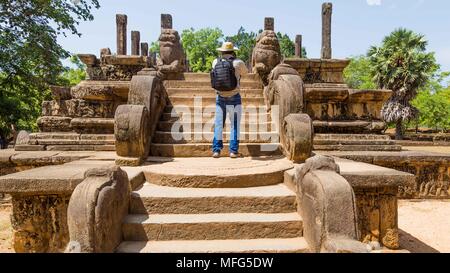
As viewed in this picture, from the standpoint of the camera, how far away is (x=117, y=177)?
2689 millimetres

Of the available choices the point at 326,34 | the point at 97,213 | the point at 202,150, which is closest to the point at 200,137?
the point at 202,150

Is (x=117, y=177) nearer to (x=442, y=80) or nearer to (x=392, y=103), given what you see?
(x=392, y=103)

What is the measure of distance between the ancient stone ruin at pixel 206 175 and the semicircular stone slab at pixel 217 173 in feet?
0.04

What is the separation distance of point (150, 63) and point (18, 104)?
27.8ft

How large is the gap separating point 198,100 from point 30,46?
9399mm

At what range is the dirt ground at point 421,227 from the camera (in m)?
3.82

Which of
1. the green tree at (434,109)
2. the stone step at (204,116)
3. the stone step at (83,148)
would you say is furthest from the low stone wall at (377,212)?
the green tree at (434,109)

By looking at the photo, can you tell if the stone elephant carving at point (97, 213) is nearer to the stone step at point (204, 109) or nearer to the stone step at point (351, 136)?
the stone step at point (204, 109)

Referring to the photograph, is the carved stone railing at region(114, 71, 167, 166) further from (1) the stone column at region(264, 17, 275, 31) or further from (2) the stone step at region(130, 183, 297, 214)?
(1) the stone column at region(264, 17, 275, 31)

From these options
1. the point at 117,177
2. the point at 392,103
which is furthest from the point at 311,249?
the point at 392,103

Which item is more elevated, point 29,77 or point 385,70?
point 385,70

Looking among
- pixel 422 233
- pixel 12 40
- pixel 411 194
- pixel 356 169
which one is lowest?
pixel 422 233

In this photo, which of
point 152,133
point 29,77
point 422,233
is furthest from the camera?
point 29,77

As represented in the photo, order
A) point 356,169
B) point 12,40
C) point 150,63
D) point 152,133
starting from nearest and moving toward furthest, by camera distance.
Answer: point 356,169 → point 152,133 → point 150,63 → point 12,40
